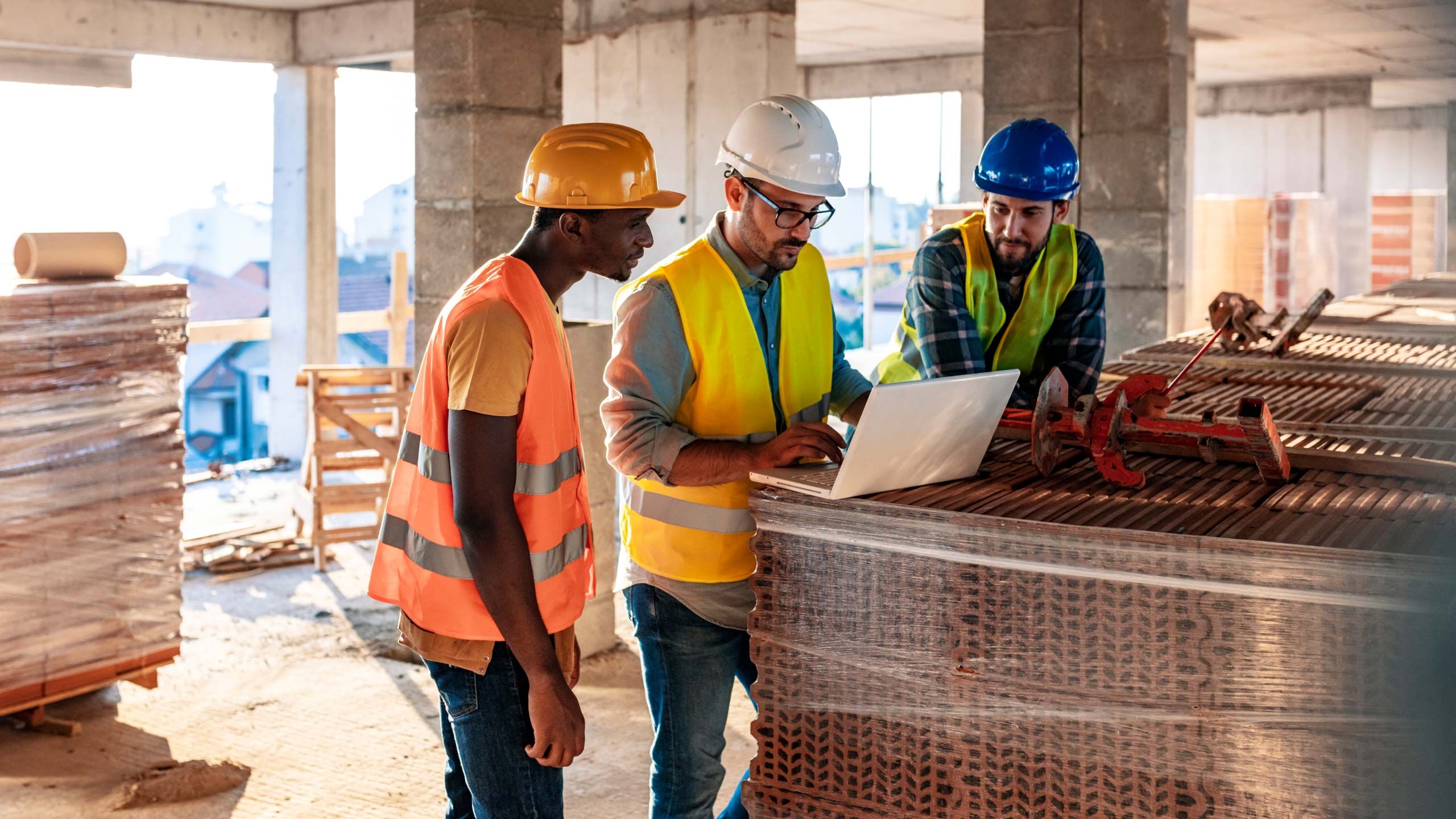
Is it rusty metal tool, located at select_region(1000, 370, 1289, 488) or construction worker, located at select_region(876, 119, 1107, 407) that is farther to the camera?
construction worker, located at select_region(876, 119, 1107, 407)

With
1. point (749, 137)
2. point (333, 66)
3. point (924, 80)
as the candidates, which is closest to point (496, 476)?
point (749, 137)

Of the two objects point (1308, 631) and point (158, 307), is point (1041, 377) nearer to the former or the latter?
point (1308, 631)

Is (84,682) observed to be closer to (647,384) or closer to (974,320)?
(647,384)

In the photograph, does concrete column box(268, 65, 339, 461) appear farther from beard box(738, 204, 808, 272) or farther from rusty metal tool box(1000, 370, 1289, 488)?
rusty metal tool box(1000, 370, 1289, 488)

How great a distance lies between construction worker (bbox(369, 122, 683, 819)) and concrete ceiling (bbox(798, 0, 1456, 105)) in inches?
397

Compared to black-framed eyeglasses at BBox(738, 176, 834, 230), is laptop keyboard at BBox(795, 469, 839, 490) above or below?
below

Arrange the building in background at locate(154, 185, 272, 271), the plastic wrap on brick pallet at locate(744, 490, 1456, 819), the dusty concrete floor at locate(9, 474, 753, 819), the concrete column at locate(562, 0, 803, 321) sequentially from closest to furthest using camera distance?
the plastic wrap on brick pallet at locate(744, 490, 1456, 819) < the dusty concrete floor at locate(9, 474, 753, 819) < the concrete column at locate(562, 0, 803, 321) < the building in background at locate(154, 185, 272, 271)

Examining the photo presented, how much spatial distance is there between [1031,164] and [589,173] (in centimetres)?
134

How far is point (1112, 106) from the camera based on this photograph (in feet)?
27.7

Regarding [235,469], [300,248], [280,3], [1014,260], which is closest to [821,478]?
[1014,260]

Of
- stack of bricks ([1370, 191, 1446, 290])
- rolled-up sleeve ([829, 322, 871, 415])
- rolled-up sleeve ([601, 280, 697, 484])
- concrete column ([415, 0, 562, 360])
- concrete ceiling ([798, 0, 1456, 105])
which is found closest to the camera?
rolled-up sleeve ([601, 280, 697, 484])

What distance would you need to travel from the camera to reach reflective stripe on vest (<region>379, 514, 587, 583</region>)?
239cm

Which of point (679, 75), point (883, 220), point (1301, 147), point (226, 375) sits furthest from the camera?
point (883, 220)

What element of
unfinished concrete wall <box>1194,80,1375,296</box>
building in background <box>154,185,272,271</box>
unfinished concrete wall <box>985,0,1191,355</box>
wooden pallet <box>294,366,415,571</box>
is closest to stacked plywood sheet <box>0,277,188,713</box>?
wooden pallet <box>294,366,415,571</box>
